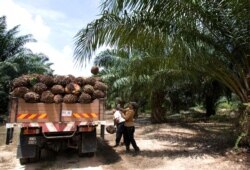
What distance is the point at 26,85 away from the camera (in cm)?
825

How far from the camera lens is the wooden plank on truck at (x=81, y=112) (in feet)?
26.5

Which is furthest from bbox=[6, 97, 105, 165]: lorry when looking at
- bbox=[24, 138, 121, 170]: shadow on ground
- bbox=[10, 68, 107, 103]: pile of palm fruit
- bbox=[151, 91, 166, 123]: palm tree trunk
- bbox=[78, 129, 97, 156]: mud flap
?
bbox=[151, 91, 166, 123]: palm tree trunk

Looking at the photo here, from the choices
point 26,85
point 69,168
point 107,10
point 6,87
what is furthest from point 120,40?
point 6,87

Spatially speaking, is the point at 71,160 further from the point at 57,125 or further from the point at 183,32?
the point at 183,32

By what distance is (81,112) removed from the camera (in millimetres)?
8180

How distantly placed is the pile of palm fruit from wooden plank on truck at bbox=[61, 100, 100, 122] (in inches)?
4.9

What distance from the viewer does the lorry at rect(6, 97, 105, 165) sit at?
776 cm

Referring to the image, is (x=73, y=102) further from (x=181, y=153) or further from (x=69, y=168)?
(x=181, y=153)

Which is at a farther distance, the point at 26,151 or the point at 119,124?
the point at 119,124

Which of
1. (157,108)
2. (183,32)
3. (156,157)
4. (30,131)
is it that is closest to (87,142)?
(30,131)

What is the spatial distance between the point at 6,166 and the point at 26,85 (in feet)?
6.81

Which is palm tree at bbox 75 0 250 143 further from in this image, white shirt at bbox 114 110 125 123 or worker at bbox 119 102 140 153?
white shirt at bbox 114 110 125 123

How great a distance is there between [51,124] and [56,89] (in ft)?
2.88

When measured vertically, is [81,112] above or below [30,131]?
above
